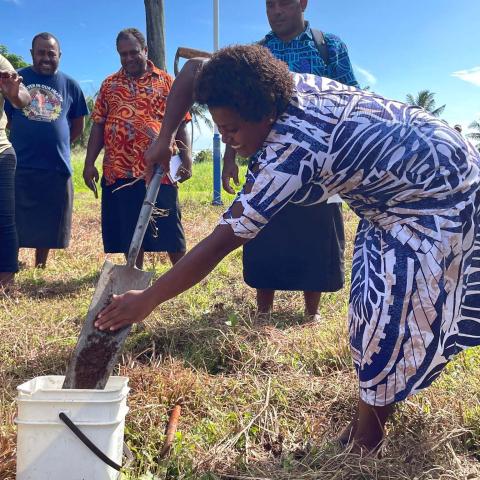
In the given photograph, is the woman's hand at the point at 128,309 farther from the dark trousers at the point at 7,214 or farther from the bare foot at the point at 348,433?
the dark trousers at the point at 7,214

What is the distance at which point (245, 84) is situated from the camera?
4.92 ft

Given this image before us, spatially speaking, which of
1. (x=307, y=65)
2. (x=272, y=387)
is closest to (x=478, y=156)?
(x=272, y=387)

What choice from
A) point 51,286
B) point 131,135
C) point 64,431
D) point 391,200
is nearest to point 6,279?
point 51,286

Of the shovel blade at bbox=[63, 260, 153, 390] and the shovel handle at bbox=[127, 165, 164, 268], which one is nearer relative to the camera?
the shovel blade at bbox=[63, 260, 153, 390]

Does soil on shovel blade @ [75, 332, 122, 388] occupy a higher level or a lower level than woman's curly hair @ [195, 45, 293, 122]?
lower

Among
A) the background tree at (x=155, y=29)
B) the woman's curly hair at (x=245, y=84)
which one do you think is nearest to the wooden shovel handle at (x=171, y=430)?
the woman's curly hair at (x=245, y=84)

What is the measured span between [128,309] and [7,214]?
234 cm

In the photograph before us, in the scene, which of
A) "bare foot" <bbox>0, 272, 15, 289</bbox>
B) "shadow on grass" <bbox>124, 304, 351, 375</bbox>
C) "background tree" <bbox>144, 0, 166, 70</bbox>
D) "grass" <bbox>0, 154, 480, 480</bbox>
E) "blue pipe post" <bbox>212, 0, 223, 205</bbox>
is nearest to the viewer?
"grass" <bbox>0, 154, 480, 480</bbox>

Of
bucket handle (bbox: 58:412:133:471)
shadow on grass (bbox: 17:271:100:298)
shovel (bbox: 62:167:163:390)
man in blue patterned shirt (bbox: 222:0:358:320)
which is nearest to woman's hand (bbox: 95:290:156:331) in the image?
shovel (bbox: 62:167:163:390)

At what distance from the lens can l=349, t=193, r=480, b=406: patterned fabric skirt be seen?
163cm

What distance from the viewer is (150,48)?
24.3 feet

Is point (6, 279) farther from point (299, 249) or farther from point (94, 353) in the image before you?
point (94, 353)

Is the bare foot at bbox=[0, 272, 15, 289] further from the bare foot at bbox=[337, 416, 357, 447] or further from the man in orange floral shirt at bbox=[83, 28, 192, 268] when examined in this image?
the bare foot at bbox=[337, 416, 357, 447]

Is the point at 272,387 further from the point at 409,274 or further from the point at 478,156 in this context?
the point at 478,156
